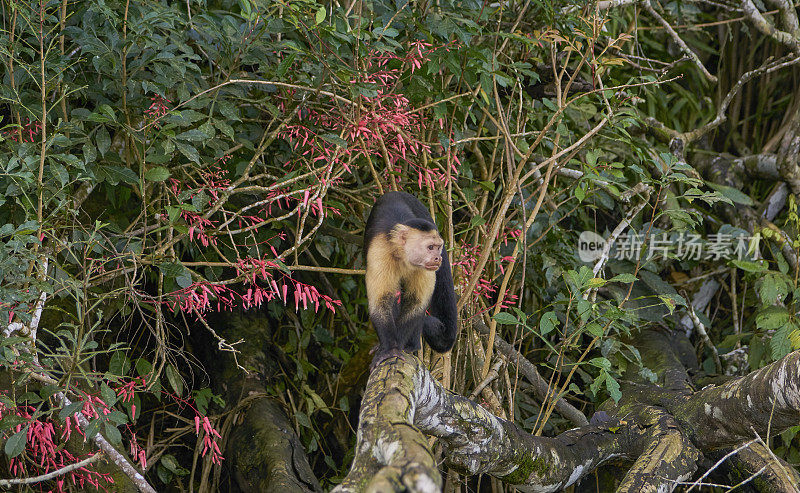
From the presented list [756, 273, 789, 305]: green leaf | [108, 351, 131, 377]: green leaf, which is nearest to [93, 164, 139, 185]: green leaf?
[108, 351, 131, 377]: green leaf

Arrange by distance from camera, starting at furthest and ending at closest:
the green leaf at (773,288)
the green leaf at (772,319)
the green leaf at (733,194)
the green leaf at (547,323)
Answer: the green leaf at (733,194) → the green leaf at (773,288) → the green leaf at (772,319) → the green leaf at (547,323)

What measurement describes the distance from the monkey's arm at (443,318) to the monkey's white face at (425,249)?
242mm

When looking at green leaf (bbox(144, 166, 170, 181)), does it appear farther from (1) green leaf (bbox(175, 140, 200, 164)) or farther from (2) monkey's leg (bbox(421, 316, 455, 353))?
(2) monkey's leg (bbox(421, 316, 455, 353))

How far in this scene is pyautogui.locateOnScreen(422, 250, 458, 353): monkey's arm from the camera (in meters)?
2.68

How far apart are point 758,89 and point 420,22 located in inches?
120

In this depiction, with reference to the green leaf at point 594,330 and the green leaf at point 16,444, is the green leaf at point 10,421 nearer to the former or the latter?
the green leaf at point 16,444

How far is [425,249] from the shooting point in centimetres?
242

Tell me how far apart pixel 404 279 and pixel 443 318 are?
23 cm

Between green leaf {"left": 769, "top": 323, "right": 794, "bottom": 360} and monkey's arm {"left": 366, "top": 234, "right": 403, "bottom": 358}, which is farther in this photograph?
green leaf {"left": 769, "top": 323, "right": 794, "bottom": 360}

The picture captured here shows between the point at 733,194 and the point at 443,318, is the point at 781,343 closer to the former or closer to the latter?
the point at 733,194

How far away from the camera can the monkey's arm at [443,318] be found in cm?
268

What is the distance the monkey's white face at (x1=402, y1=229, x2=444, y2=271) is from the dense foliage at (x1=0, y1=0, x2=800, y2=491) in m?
0.33

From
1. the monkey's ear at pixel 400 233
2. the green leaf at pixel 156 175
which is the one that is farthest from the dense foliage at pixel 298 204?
the monkey's ear at pixel 400 233

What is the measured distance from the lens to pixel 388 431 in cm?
157
